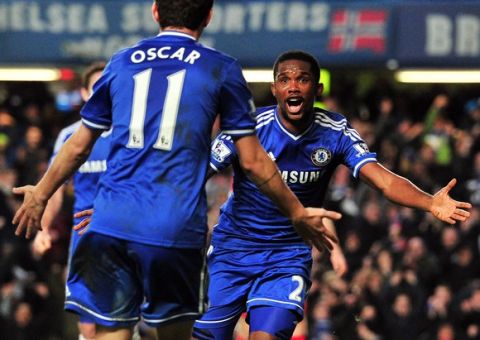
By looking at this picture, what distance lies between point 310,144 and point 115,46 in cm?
1194

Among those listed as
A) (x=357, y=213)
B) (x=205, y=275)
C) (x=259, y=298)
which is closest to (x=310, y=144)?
(x=259, y=298)

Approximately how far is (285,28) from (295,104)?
37.8ft

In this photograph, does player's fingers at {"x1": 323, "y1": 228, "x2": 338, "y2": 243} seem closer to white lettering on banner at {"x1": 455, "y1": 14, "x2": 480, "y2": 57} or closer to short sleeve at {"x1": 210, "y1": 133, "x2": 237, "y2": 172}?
short sleeve at {"x1": 210, "y1": 133, "x2": 237, "y2": 172}

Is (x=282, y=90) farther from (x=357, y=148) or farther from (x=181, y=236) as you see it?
(x=181, y=236)

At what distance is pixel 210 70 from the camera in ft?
19.5

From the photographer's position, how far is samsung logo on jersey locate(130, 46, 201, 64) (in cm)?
596

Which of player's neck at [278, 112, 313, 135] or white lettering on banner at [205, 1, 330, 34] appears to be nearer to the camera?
player's neck at [278, 112, 313, 135]

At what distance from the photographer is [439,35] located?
18953 mm

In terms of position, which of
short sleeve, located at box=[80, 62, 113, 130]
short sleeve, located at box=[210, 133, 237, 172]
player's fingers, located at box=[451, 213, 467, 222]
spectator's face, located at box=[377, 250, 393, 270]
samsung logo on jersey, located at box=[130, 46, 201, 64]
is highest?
samsung logo on jersey, located at box=[130, 46, 201, 64]

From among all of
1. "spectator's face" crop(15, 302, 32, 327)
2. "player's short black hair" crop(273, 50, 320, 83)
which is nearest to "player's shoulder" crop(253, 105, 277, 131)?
"player's short black hair" crop(273, 50, 320, 83)

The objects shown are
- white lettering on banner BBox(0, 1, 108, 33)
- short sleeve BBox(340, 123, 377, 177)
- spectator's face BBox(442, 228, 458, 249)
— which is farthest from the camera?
white lettering on banner BBox(0, 1, 108, 33)

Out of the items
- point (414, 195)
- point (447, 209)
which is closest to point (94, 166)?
point (414, 195)

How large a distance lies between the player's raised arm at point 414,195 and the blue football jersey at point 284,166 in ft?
0.40

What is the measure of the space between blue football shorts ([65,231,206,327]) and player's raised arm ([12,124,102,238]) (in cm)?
32
